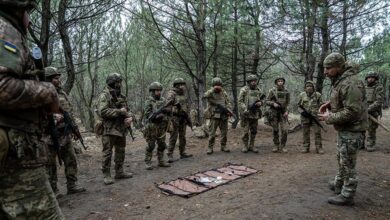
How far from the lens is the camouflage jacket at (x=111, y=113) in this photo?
19.7ft

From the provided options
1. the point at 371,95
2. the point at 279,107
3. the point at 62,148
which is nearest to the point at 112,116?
the point at 62,148

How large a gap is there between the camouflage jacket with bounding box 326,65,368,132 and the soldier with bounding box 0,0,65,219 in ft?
12.6

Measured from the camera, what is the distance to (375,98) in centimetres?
865

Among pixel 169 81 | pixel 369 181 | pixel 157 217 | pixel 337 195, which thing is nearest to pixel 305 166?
pixel 369 181

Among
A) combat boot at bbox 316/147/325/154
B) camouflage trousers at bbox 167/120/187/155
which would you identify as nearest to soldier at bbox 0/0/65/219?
camouflage trousers at bbox 167/120/187/155

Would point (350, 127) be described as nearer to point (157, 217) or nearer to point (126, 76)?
point (157, 217)

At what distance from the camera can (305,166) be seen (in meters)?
7.03

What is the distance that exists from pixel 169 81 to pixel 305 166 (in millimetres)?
16379

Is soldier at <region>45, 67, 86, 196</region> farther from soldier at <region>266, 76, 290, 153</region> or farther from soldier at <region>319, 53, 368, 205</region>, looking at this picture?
soldier at <region>266, 76, 290, 153</region>

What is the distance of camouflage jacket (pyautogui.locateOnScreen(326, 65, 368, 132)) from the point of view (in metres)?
4.30

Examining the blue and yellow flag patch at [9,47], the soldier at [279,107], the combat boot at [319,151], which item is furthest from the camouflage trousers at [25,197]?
the combat boot at [319,151]

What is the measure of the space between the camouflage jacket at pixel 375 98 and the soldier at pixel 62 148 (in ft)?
26.1

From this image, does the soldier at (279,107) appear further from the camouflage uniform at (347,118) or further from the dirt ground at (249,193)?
the camouflage uniform at (347,118)

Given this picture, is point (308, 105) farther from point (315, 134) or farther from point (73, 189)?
point (73, 189)
